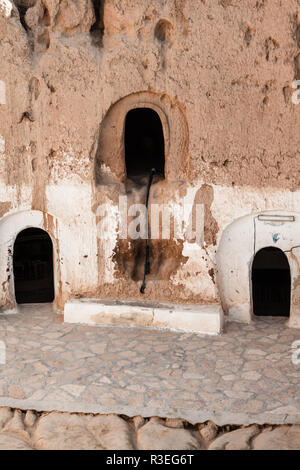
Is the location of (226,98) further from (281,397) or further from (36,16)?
(281,397)

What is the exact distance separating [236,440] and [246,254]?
3.60m

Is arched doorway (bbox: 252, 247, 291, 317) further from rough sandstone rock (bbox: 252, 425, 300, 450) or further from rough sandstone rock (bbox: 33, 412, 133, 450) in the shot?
rough sandstone rock (bbox: 33, 412, 133, 450)

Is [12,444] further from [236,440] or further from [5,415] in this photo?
[236,440]

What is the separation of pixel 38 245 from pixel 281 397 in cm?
792

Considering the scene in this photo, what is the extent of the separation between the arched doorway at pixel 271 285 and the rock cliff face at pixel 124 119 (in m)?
3.26

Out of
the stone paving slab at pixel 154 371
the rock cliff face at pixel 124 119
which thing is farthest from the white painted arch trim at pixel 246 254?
the stone paving slab at pixel 154 371

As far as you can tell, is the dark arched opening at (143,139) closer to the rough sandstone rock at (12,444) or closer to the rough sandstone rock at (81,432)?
the rough sandstone rock at (81,432)

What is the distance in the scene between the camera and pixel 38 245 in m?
13.3

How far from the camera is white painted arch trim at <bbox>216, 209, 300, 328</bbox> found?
8758mm

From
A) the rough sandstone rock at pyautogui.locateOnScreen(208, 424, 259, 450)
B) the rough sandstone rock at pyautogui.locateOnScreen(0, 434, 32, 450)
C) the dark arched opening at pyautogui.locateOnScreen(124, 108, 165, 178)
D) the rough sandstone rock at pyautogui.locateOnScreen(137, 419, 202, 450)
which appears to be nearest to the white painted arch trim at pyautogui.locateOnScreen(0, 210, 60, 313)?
the dark arched opening at pyautogui.locateOnScreen(124, 108, 165, 178)

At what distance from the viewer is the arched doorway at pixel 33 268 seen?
39.2ft

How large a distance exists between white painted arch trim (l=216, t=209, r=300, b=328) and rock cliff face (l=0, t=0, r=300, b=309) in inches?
7.6
